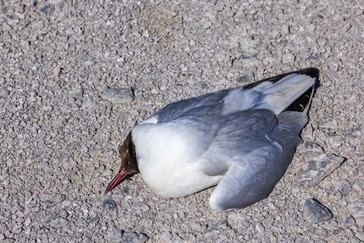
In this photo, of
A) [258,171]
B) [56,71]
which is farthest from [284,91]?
[56,71]

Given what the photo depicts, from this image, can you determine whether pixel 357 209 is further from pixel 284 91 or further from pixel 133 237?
pixel 133 237

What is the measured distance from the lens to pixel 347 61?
6.35 meters

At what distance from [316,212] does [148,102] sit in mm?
1411

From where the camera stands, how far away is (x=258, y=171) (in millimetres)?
5418

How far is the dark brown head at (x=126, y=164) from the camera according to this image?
223 inches

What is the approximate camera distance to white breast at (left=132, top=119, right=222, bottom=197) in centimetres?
541

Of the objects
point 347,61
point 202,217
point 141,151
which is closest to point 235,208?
point 202,217

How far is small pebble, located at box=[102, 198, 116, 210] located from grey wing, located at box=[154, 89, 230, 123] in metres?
0.56

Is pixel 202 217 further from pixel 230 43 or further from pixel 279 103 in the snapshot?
pixel 230 43

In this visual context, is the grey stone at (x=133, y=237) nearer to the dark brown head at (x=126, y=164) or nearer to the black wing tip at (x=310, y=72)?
the dark brown head at (x=126, y=164)

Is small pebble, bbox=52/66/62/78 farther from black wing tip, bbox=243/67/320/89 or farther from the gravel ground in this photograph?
black wing tip, bbox=243/67/320/89

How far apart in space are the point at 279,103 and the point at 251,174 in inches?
22.1

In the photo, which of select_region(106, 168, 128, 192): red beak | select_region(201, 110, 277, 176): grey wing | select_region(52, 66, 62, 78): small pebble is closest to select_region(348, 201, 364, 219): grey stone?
select_region(201, 110, 277, 176): grey wing

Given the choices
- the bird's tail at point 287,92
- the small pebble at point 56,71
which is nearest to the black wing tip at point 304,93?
the bird's tail at point 287,92
